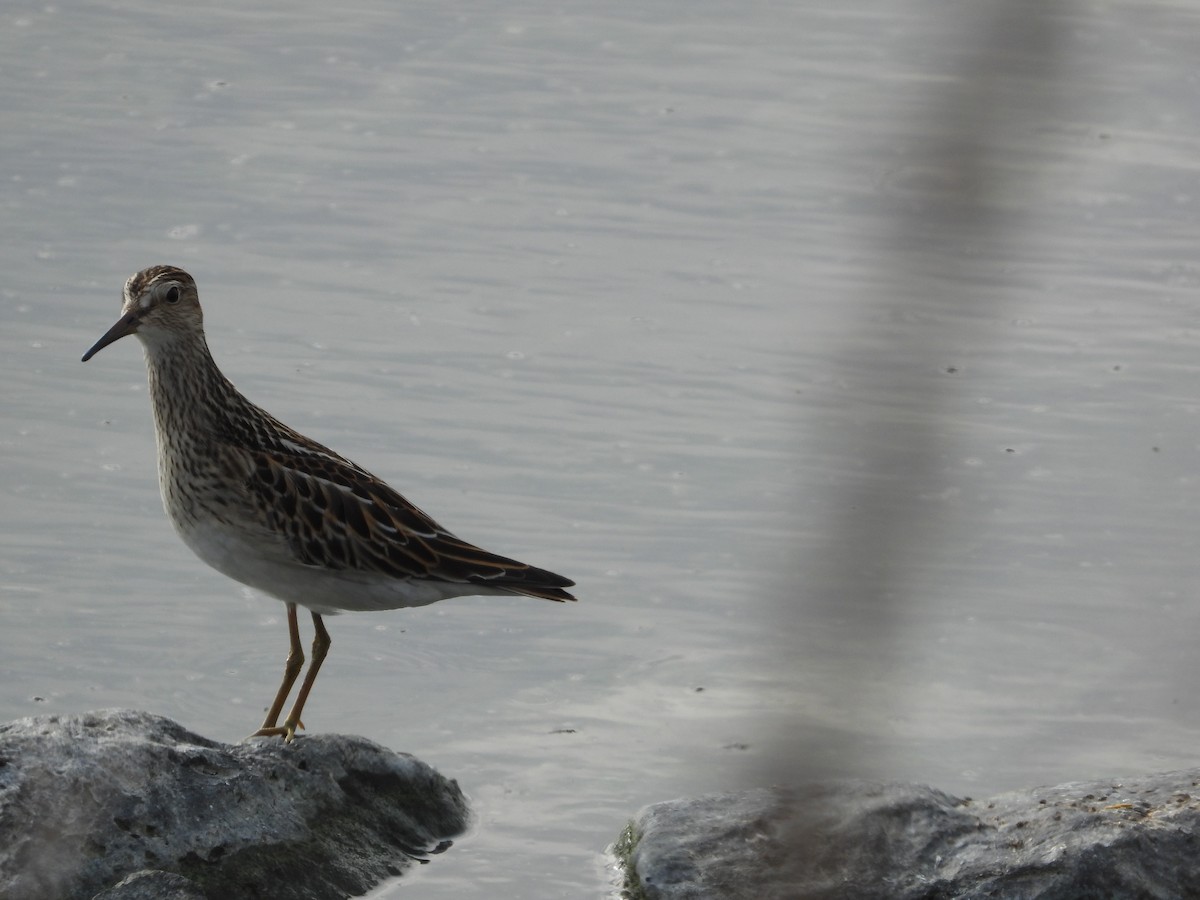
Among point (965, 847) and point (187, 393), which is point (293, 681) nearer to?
point (187, 393)

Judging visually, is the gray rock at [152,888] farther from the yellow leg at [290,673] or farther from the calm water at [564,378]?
the yellow leg at [290,673]

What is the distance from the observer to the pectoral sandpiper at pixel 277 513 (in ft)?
22.8

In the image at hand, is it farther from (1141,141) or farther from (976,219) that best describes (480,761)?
(1141,141)

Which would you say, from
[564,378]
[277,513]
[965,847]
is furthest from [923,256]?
[564,378]

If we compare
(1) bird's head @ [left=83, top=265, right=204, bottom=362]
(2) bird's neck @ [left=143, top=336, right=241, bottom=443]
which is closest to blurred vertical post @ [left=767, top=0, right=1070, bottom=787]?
(2) bird's neck @ [left=143, top=336, right=241, bottom=443]

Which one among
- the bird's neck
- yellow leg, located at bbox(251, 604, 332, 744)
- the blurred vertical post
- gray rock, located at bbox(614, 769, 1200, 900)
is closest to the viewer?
the blurred vertical post

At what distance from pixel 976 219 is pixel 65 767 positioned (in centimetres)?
520

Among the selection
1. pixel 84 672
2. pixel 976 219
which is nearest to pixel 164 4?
pixel 84 672

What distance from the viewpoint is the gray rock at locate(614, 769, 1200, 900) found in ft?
19.6

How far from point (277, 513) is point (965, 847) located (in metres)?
2.82

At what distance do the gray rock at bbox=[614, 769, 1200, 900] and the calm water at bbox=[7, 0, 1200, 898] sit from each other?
0.43m

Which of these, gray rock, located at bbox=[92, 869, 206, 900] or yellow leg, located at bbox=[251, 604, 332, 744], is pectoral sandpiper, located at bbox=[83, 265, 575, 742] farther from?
gray rock, located at bbox=[92, 869, 206, 900]

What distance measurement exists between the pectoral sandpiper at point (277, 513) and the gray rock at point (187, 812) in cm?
54

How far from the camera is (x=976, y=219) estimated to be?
1.08 metres
